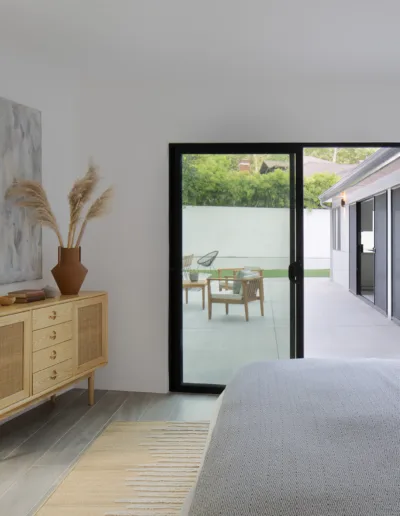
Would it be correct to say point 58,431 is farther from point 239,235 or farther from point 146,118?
point 146,118

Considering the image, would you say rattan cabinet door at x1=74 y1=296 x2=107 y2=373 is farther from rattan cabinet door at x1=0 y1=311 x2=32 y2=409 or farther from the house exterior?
the house exterior

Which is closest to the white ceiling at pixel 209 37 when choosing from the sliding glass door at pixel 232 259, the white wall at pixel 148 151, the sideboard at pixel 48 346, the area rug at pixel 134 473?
the white wall at pixel 148 151

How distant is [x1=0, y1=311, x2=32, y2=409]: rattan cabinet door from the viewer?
3055 mm

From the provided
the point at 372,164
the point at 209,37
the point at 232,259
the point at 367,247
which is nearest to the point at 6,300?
the point at 232,259

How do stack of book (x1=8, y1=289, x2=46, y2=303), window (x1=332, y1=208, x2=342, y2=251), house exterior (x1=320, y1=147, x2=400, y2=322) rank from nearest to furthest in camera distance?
stack of book (x1=8, y1=289, x2=46, y2=303), house exterior (x1=320, y1=147, x2=400, y2=322), window (x1=332, y1=208, x2=342, y2=251)

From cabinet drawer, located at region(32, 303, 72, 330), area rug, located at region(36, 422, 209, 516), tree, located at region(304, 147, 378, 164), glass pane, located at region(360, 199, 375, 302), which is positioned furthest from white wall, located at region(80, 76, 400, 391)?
tree, located at region(304, 147, 378, 164)

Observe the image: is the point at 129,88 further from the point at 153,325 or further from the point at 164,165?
the point at 153,325

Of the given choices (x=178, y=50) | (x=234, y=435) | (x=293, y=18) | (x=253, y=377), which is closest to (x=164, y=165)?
(x=178, y=50)

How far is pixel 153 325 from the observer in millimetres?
4430

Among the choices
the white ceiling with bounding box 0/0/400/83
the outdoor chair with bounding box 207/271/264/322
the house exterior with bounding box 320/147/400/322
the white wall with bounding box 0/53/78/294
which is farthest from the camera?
the house exterior with bounding box 320/147/400/322

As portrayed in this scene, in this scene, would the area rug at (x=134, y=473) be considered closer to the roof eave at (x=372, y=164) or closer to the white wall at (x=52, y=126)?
the white wall at (x=52, y=126)

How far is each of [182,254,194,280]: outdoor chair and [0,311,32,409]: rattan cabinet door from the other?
1.51 meters

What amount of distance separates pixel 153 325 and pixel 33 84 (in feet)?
7.10

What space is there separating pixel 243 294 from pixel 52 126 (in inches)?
83.1
